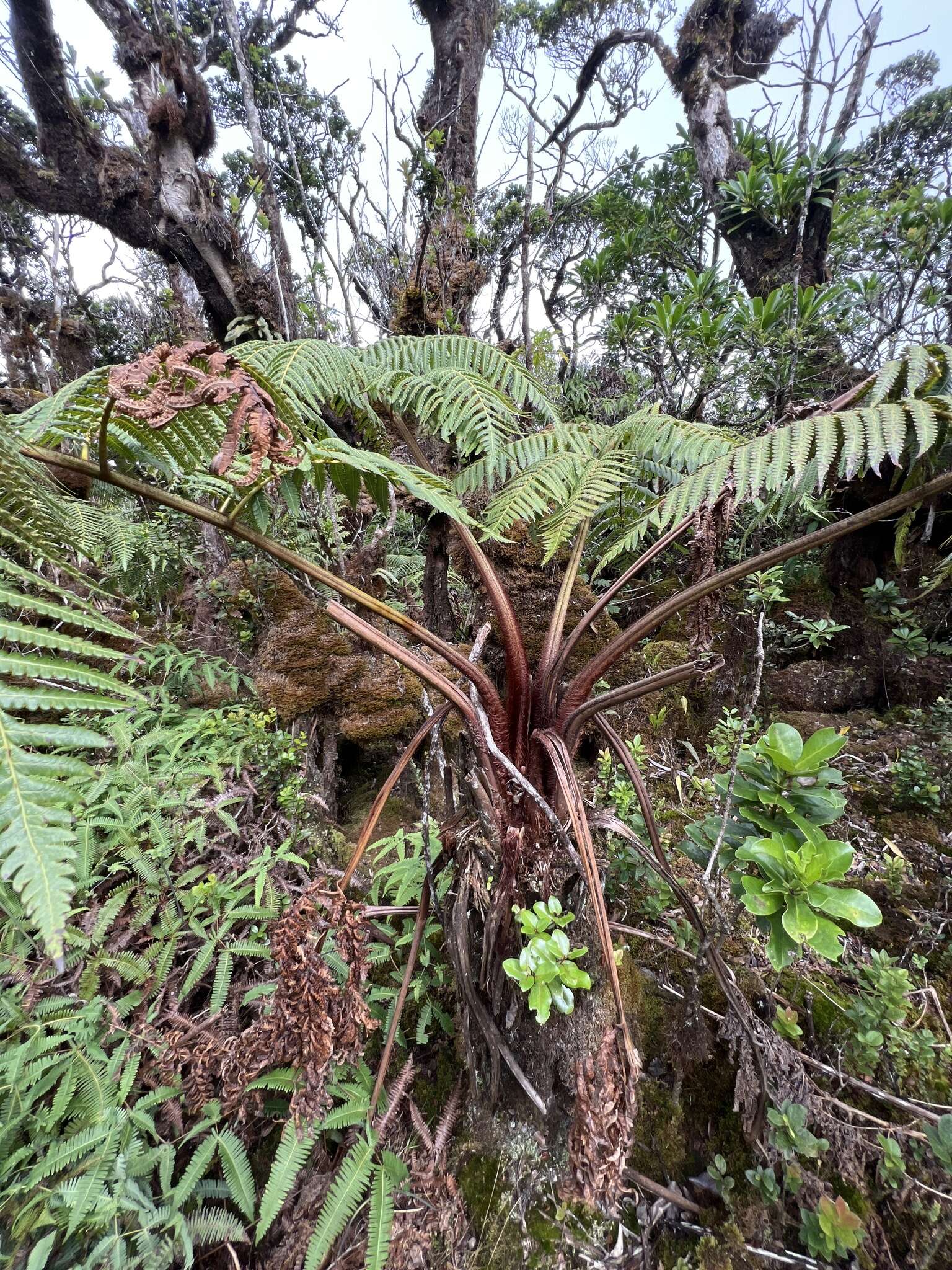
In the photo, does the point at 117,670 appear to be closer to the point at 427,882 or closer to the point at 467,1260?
the point at 427,882

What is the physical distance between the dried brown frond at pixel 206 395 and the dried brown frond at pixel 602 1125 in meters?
0.87

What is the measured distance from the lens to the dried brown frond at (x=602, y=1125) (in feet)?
2.16

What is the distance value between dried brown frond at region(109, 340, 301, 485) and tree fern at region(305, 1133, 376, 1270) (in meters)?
1.15

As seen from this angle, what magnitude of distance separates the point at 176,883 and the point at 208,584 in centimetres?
149

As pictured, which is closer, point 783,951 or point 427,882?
point 783,951

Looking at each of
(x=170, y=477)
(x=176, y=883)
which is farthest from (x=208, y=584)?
(x=170, y=477)

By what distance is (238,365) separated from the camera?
2.21ft

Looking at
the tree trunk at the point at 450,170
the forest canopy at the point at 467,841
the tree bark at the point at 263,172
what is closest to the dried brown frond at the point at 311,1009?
the forest canopy at the point at 467,841

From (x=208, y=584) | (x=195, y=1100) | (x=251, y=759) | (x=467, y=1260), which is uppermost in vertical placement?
(x=208, y=584)

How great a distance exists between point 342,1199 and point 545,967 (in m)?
0.59

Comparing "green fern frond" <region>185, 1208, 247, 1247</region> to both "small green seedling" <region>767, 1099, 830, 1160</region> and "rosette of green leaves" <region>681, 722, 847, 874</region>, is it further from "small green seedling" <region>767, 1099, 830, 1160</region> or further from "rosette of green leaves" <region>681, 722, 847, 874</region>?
"rosette of green leaves" <region>681, 722, 847, 874</region>

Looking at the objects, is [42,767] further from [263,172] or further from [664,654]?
[263,172]

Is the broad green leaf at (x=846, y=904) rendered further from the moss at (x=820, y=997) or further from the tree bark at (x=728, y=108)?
the tree bark at (x=728, y=108)

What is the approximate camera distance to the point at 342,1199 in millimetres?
872
